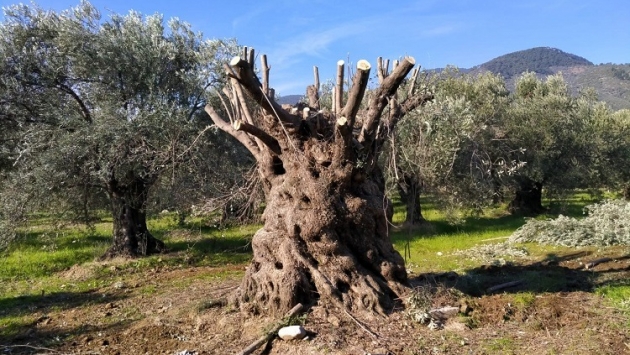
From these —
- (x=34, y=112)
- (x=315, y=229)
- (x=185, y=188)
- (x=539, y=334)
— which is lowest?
(x=539, y=334)

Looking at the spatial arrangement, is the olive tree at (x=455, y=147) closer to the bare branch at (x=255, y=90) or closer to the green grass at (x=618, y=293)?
the bare branch at (x=255, y=90)

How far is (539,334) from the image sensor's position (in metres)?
6.66

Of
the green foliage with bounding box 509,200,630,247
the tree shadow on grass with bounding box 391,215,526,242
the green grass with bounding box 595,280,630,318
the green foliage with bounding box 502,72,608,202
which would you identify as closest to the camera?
the green grass with bounding box 595,280,630,318

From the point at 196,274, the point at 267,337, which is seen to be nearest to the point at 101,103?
the point at 196,274

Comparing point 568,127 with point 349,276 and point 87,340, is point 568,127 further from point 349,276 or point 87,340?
point 87,340

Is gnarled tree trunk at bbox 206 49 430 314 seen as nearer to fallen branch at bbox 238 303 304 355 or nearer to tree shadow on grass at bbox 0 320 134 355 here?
fallen branch at bbox 238 303 304 355

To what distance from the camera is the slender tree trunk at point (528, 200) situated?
2425 centimetres

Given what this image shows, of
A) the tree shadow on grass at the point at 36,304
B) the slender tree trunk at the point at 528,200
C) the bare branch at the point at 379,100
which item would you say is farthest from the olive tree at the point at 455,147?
the tree shadow on grass at the point at 36,304

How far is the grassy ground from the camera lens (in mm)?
8031

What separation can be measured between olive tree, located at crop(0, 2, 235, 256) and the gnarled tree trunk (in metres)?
4.58

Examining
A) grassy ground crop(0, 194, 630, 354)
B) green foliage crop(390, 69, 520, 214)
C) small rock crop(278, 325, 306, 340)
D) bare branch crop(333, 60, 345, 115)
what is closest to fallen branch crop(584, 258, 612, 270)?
grassy ground crop(0, 194, 630, 354)

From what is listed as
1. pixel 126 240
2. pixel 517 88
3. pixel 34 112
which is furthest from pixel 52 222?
pixel 517 88

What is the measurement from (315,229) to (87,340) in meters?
3.50

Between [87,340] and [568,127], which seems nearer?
[87,340]
